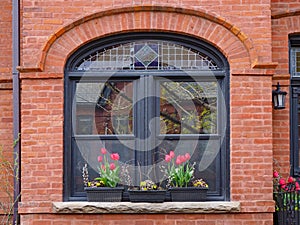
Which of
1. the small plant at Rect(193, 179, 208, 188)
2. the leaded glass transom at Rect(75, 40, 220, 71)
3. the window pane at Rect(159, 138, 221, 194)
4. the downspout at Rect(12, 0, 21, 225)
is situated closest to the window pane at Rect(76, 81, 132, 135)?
the leaded glass transom at Rect(75, 40, 220, 71)

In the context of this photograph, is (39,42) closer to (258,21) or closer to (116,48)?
(116,48)

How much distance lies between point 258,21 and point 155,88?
164 centimetres

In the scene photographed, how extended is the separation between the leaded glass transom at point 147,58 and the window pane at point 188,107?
0.86ft

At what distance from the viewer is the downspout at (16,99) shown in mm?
6992

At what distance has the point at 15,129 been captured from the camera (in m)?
7.16

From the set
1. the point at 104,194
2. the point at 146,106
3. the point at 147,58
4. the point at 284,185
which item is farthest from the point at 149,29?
the point at 284,185

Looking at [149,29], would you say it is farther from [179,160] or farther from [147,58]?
[179,160]

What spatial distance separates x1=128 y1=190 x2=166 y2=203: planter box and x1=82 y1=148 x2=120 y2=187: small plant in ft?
0.94

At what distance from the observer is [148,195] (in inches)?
256

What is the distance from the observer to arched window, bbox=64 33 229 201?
6766 mm

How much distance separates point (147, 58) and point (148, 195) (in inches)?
73.0

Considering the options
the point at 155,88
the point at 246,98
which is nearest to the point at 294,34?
the point at 246,98

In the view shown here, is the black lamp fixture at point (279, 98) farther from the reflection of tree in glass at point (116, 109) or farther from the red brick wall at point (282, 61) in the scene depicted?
the reflection of tree in glass at point (116, 109)

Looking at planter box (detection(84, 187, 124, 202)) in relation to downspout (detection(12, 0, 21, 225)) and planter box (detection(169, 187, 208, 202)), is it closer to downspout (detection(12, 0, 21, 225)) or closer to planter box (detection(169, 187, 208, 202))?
planter box (detection(169, 187, 208, 202))
